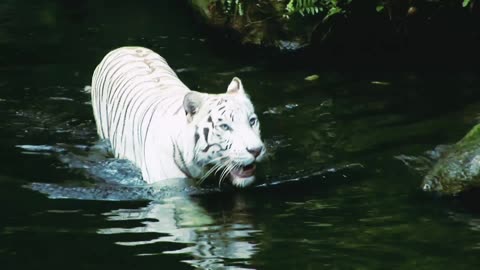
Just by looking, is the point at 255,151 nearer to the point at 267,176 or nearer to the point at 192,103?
the point at 192,103

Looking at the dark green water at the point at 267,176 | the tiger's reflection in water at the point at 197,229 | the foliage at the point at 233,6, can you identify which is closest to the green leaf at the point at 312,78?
the dark green water at the point at 267,176

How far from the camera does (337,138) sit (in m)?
7.20

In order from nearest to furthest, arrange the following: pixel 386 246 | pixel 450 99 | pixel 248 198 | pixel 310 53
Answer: pixel 386 246 → pixel 248 198 → pixel 450 99 → pixel 310 53

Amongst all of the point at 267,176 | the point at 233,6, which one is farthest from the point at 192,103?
the point at 233,6

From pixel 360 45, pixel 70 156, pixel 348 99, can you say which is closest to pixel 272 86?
pixel 348 99

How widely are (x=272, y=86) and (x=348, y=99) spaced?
84 cm

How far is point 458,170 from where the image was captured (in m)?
5.61

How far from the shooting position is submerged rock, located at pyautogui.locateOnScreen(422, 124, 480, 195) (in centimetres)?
554

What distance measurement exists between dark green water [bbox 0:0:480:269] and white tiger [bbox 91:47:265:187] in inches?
8.5

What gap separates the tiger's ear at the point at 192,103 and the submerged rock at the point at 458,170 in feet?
4.76

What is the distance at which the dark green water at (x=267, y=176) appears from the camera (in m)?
4.71

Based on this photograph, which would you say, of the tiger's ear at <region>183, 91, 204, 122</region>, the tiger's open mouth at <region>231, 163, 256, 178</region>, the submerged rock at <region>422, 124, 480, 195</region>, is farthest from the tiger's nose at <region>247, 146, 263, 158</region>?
the submerged rock at <region>422, 124, 480, 195</region>

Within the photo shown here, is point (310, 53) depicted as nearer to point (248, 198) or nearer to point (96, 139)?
point (96, 139)

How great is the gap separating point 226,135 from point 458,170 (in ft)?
4.52
